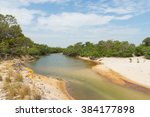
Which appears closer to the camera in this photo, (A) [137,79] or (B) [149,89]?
(B) [149,89]

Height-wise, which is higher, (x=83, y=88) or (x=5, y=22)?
(x=5, y=22)

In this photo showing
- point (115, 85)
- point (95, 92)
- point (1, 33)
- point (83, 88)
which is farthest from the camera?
point (1, 33)

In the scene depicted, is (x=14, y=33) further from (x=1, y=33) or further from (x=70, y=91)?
(x=70, y=91)

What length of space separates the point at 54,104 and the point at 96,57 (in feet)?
221

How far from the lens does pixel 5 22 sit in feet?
169

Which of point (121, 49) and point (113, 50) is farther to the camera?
point (113, 50)

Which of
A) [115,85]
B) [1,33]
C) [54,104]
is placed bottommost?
[115,85]

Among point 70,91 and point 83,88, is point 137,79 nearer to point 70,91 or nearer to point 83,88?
point 83,88

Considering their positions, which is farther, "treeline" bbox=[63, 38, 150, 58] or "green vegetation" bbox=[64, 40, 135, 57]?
"green vegetation" bbox=[64, 40, 135, 57]

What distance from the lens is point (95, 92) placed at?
2166 cm

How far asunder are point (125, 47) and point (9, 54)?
3989 cm

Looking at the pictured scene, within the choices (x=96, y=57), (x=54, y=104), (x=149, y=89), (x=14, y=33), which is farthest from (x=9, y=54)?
(x=54, y=104)

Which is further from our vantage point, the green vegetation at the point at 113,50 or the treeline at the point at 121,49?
the green vegetation at the point at 113,50

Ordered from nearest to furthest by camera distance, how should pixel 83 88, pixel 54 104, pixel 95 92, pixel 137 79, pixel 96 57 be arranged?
pixel 54 104 → pixel 95 92 → pixel 83 88 → pixel 137 79 → pixel 96 57
